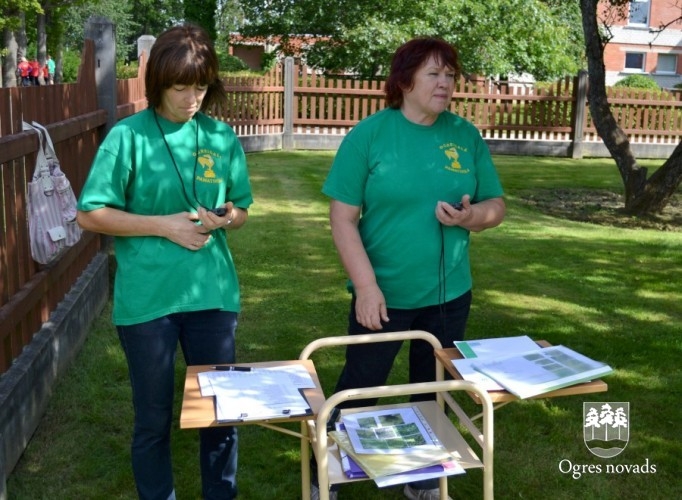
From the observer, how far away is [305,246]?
8.73 m

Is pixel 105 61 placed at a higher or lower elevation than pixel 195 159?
higher

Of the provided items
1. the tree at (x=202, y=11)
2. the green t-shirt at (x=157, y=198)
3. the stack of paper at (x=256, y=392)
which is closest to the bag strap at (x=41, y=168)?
the green t-shirt at (x=157, y=198)

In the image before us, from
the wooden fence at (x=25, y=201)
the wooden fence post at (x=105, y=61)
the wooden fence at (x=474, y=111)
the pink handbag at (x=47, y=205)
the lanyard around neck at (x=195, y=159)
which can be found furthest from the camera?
the wooden fence at (x=474, y=111)

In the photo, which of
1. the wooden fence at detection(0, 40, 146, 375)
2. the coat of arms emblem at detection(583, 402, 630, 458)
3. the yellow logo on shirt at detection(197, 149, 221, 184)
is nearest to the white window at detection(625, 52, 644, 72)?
the wooden fence at detection(0, 40, 146, 375)

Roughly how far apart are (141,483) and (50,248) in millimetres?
1934

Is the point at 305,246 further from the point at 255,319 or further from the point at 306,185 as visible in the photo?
the point at 306,185

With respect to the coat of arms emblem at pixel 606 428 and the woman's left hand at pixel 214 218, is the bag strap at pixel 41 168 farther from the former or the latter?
the coat of arms emblem at pixel 606 428

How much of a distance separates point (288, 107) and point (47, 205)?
13.0 metres

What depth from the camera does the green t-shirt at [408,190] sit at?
126 inches

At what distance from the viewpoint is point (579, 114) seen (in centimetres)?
1781

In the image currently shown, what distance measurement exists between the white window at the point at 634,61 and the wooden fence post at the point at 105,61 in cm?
4438

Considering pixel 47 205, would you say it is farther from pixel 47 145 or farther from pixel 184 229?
pixel 184 229

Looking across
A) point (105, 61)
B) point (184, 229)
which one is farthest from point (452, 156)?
point (105, 61)

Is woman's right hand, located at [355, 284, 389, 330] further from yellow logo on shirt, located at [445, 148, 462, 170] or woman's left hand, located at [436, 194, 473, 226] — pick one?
yellow logo on shirt, located at [445, 148, 462, 170]
